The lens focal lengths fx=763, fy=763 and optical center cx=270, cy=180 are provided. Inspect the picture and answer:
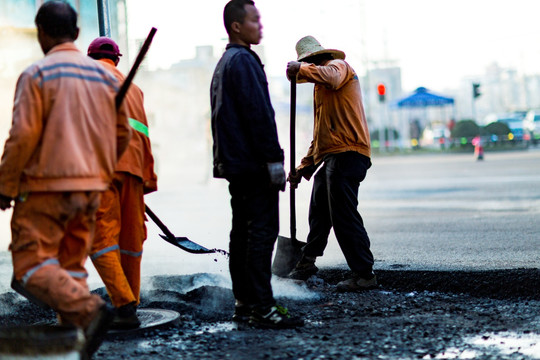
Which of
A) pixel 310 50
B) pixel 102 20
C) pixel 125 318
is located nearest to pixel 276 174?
pixel 125 318

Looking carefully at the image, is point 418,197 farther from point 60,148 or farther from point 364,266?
point 60,148

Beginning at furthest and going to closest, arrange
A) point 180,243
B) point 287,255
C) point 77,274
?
point 287,255, point 180,243, point 77,274

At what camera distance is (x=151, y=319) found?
4.27 metres

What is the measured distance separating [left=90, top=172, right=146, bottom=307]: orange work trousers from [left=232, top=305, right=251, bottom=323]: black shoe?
1.83 ft

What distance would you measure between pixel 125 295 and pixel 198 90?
38001mm

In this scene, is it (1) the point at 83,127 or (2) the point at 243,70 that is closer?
(1) the point at 83,127

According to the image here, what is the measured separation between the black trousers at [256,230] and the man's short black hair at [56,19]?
1.20 m

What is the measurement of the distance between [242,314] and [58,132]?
1604 millimetres

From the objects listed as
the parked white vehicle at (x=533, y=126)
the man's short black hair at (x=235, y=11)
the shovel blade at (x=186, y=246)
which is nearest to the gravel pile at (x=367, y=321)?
the shovel blade at (x=186, y=246)


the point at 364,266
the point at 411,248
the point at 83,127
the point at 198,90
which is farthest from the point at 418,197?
the point at 198,90

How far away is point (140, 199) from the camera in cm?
425

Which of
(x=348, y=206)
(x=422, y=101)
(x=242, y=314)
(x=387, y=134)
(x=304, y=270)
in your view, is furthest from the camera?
(x=387, y=134)

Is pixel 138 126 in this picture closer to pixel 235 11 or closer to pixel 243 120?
pixel 243 120

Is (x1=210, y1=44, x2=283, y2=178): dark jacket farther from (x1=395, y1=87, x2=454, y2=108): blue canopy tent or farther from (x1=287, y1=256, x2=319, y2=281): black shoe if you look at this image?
(x1=395, y1=87, x2=454, y2=108): blue canopy tent
